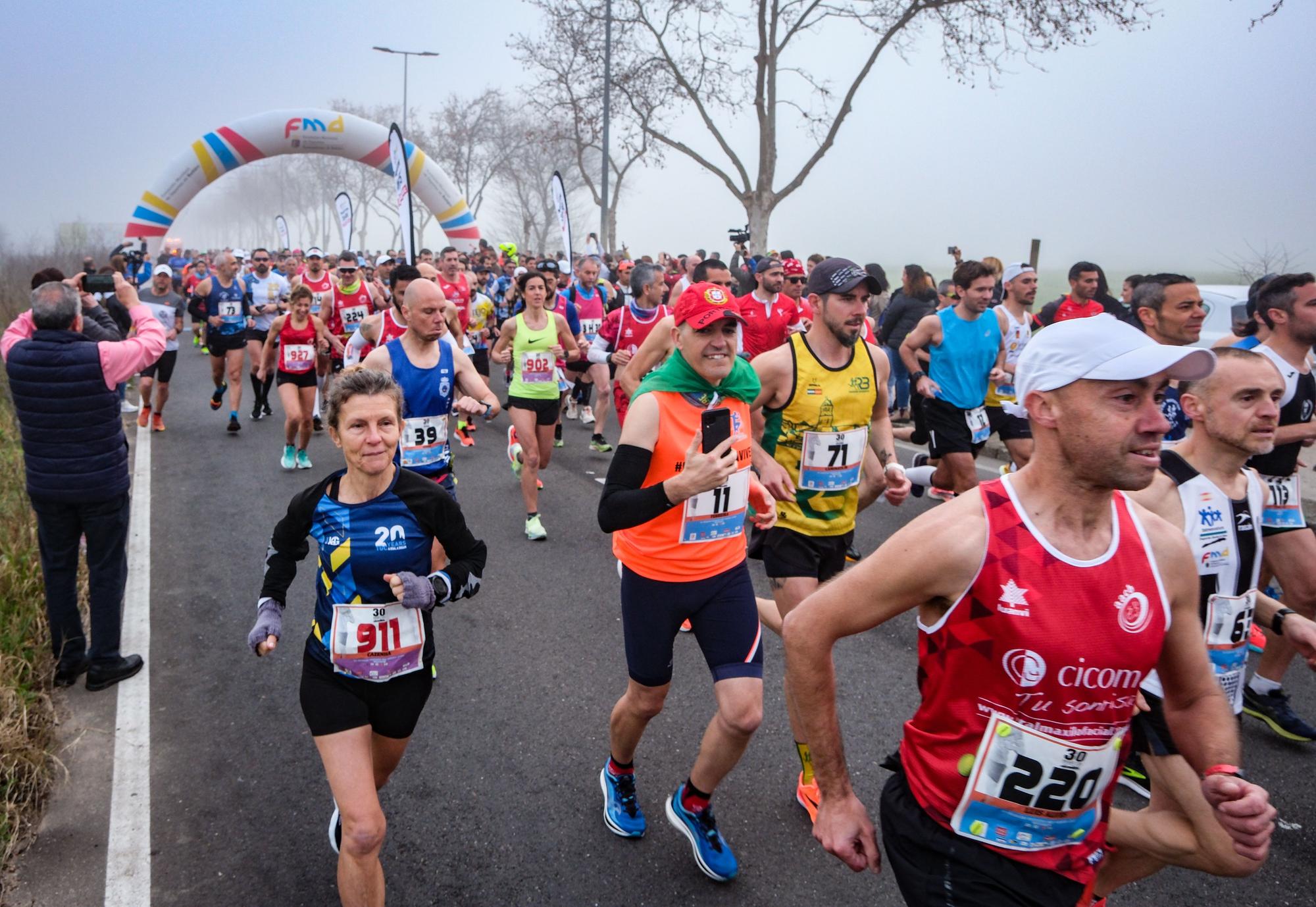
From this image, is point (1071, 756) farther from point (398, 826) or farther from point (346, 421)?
point (398, 826)

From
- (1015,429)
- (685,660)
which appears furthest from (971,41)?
(685,660)

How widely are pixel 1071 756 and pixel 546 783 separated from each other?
8.29 feet

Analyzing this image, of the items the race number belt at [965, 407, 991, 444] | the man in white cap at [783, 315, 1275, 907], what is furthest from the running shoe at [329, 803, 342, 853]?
the race number belt at [965, 407, 991, 444]

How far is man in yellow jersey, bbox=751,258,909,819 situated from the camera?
13.4 ft

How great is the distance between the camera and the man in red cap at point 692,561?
320 cm

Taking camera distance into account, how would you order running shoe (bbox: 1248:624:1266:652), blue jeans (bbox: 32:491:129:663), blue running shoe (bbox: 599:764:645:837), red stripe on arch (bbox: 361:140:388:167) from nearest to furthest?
blue running shoe (bbox: 599:764:645:837) < blue jeans (bbox: 32:491:129:663) < running shoe (bbox: 1248:624:1266:652) < red stripe on arch (bbox: 361:140:388:167)

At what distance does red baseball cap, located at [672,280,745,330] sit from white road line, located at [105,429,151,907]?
2830 millimetres

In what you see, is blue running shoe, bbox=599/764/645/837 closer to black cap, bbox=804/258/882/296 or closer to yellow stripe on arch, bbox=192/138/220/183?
black cap, bbox=804/258/882/296

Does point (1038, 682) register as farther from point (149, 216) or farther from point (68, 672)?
point (149, 216)

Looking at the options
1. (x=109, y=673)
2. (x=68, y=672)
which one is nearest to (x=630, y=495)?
(x=109, y=673)

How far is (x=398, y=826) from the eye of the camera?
357cm

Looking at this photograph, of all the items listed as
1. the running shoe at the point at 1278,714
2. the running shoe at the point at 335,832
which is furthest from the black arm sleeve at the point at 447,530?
the running shoe at the point at 1278,714

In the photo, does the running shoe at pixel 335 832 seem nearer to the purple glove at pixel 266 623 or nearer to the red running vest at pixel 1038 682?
the purple glove at pixel 266 623

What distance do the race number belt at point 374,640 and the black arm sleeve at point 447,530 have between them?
0.14 meters
